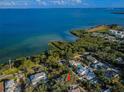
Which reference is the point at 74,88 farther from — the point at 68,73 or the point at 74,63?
the point at 74,63

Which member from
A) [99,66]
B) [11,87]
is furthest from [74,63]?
[11,87]

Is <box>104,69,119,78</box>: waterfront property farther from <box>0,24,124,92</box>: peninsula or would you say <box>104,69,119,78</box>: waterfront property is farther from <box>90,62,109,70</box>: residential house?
<box>90,62,109,70</box>: residential house

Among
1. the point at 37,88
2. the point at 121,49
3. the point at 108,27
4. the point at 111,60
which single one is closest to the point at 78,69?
the point at 111,60

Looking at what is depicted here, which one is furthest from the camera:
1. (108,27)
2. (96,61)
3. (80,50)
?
(108,27)

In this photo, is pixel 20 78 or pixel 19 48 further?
pixel 19 48

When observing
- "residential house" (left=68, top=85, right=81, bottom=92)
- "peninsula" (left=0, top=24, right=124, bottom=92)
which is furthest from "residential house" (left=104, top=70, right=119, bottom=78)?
"residential house" (left=68, top=85, right=81, bottom=92)

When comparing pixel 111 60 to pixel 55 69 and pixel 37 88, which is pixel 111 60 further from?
pixel 37 88
